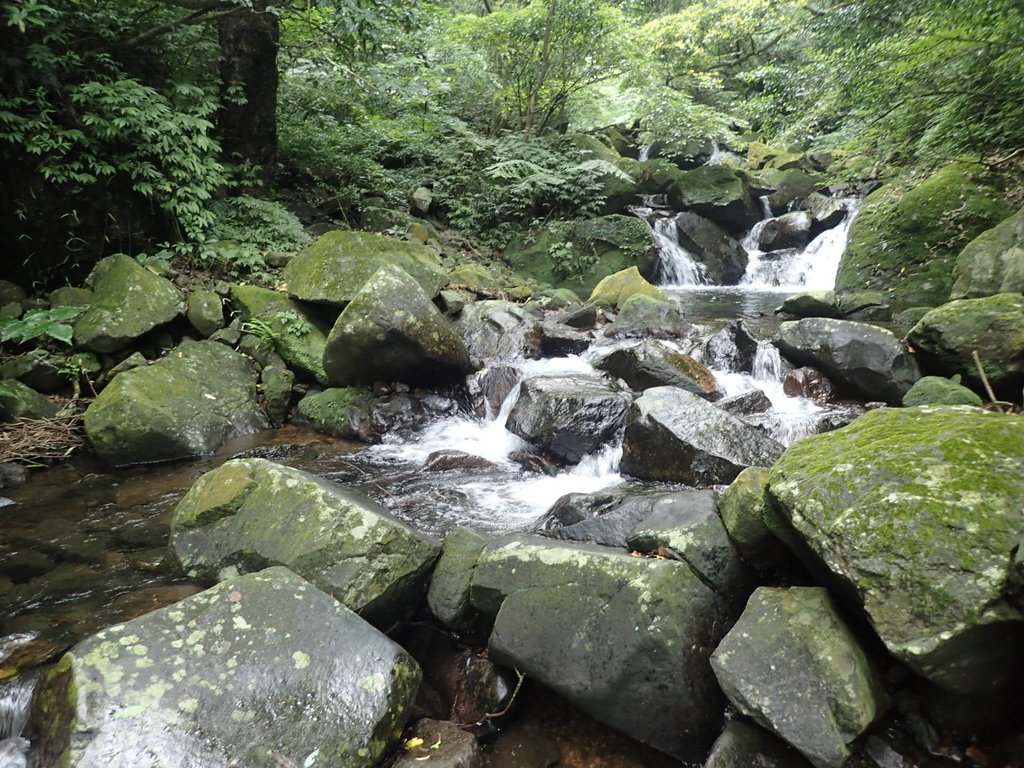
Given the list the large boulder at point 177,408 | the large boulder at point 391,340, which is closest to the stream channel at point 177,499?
the large boulder at point 177,408

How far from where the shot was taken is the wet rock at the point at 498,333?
7.69 meters

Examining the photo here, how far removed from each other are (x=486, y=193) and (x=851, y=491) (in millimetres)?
11960

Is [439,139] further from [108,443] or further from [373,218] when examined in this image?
[108,443]

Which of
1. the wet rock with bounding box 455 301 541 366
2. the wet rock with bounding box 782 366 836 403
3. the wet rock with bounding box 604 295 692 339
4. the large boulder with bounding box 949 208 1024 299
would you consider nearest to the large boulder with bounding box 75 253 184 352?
the wet rock with bounding box 455 301 541 366

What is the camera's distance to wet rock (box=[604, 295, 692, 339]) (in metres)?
8.52

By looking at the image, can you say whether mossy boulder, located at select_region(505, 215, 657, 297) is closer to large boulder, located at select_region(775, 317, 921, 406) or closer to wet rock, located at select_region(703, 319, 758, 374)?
wet rock, located at select_region(703, 319, 758, 374)

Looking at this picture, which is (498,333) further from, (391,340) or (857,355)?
(857,355)

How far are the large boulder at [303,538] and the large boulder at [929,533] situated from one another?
204 centimetres

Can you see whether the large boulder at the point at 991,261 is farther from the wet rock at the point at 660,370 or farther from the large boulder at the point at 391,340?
the large boulder at the point at 391,340

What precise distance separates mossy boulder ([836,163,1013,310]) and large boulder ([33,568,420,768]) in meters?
8.91

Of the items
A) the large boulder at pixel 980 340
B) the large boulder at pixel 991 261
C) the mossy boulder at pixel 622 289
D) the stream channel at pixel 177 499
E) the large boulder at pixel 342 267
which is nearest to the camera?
the stream channel at pixel 177 499

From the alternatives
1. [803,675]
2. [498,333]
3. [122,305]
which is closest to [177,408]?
[122,305]

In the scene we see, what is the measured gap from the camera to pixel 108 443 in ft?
17.5

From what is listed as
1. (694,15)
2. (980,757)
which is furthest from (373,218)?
(694,15)
